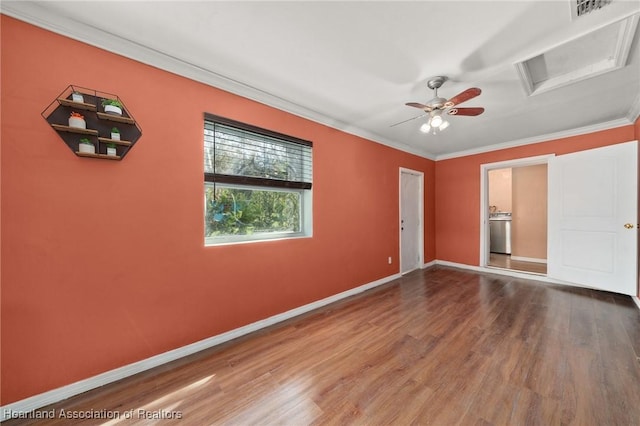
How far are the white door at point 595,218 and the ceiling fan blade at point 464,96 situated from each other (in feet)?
9.54

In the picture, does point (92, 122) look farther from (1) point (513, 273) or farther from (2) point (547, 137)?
(1) point (513, 273)

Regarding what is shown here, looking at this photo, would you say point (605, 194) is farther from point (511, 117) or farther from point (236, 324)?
point (236, 324)

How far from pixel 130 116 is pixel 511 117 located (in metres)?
4.38

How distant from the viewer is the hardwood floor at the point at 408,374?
1.46 m

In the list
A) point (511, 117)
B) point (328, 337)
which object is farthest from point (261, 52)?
point (511, 117)

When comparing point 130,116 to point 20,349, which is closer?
point 20,349

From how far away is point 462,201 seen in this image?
16.4ft

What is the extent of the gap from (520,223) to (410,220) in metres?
2.99

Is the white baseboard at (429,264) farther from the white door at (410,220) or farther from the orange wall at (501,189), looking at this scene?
the orange wall at (501,189)

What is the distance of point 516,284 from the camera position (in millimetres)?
3910

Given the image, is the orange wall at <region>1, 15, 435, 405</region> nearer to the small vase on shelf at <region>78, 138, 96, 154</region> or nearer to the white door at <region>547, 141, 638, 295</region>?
the small vase on shelf at <region>78, 138, 96, 154</region>

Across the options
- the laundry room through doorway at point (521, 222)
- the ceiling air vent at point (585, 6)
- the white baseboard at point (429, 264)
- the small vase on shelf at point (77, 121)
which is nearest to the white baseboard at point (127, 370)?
the small vase on shelf at point (77, 121)

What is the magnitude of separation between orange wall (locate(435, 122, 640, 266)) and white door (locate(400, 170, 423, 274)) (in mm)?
717

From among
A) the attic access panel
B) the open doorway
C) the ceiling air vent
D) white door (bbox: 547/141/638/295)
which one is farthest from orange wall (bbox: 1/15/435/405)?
the open doorway
